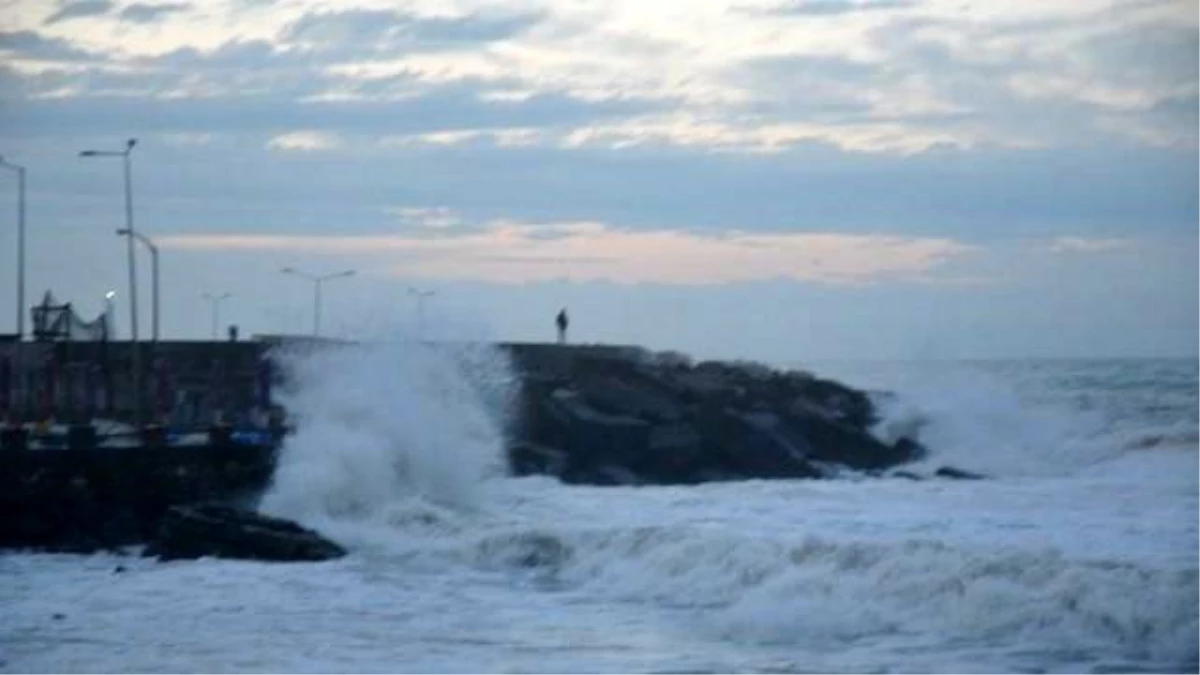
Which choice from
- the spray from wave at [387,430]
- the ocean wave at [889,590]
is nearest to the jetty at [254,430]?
the spray from wave at [387,430]

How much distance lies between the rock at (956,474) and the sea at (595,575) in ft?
2.26

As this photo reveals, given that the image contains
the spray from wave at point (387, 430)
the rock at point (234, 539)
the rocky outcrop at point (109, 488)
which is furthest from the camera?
the spray from wave at point (387, 430)

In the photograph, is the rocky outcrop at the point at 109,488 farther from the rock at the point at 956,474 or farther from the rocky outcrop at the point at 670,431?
the rock at the point at 956,474

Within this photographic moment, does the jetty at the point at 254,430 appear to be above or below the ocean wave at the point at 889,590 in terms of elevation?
above

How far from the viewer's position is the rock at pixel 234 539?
83.6 ft

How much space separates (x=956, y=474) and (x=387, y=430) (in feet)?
34.8

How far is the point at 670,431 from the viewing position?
1534 inches

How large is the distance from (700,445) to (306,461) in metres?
9.21

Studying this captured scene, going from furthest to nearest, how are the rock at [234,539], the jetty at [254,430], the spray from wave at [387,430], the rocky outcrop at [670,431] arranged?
the rocky outcrop at [670,431] → the spray from wave at [387,430] → the jetty at [254,430] → the rock at [234,539]

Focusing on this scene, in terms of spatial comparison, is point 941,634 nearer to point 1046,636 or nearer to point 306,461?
point 1046,636

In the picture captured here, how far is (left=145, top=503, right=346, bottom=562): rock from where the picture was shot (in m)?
25.5

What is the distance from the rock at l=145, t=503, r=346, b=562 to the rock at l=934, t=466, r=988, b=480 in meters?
14.9

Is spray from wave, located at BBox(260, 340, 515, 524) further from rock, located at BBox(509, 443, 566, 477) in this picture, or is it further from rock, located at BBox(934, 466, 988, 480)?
rock, located at BBox(934, 466, 988, 480)

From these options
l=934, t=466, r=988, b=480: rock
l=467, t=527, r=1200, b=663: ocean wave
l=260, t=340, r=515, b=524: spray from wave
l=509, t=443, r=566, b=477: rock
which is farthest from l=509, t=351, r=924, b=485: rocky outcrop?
l=467, t=527, r=1200, b=663: ocean wave
